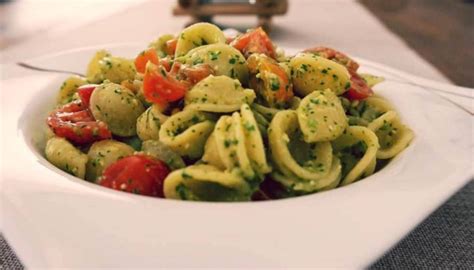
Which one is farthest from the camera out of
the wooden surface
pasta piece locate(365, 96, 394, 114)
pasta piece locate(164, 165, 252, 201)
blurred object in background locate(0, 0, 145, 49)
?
blurred object in background locate(0, 0, 145, 49)

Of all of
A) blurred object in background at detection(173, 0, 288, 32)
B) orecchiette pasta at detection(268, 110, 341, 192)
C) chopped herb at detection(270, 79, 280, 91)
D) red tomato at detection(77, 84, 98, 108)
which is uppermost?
chopped herb at detection(270, 79, 280, 91)

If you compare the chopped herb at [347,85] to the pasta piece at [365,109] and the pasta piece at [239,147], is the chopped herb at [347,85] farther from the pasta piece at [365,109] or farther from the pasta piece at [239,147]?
the pasta piece at [239,147]

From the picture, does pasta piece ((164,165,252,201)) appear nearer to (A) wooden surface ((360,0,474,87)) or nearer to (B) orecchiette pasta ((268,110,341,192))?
(B) orecchiette pasta ((268,110,341,192))

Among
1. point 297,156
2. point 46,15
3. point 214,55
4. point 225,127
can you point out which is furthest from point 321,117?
point 46,15

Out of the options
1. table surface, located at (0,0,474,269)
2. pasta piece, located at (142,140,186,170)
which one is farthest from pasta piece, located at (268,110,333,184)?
table surface, located at (0,0,474,269)

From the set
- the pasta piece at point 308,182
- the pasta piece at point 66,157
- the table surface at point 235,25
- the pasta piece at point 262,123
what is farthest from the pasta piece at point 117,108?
the table surface at point 235,25

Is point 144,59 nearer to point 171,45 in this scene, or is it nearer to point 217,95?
point 171,45

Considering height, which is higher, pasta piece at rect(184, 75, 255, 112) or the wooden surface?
pasta piece at rect(184, 75, 255, 112)
